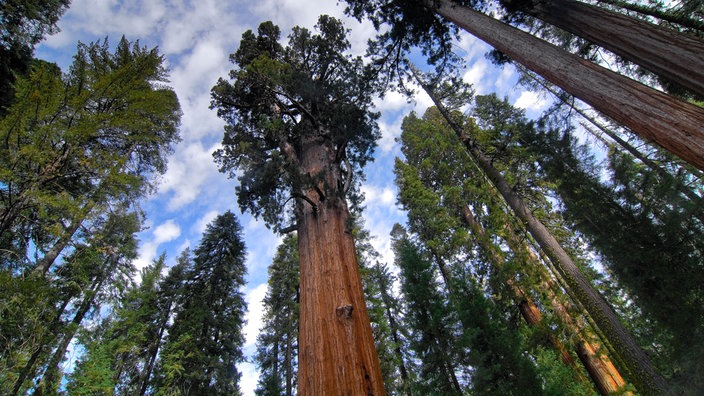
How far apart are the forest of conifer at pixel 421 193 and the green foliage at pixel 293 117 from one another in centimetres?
5

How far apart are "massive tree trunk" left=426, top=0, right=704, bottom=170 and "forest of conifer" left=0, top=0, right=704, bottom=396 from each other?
20mm

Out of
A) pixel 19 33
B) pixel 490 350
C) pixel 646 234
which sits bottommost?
pixel 490 350

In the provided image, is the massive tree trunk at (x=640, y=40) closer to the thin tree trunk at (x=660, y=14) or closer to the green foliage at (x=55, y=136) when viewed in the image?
the thin tree trunk at (x=660, y=14)

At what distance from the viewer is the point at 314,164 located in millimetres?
5191

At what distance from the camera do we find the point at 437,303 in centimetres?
1060

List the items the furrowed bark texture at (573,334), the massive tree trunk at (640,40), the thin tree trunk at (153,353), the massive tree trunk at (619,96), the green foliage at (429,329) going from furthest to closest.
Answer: the thin tree trunk at (153,353) < the green foliage at (429,329) < the furrowed bark texture at (573,334) < the massive tree trunk at (640,40) < the massive tree trunk at (619,96)

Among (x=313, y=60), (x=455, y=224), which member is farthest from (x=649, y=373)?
(x=313, y=60)

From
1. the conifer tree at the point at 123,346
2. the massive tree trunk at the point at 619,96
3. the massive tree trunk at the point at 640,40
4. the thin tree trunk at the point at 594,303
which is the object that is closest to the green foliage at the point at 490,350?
the thin tree trunk at the point at 594,303

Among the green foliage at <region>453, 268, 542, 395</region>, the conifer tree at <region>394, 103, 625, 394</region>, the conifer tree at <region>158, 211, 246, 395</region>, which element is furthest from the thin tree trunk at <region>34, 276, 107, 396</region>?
the conifer tree at <region>394, 103, 625, 394</region>

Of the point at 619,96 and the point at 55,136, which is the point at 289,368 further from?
the point at 619,96

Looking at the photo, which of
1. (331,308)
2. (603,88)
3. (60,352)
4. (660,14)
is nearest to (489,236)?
(660,14)

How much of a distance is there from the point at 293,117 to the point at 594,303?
7999 millimetres

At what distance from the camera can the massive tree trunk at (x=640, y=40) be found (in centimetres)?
278

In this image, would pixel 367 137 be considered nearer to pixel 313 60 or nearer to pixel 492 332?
pixel 313 60
